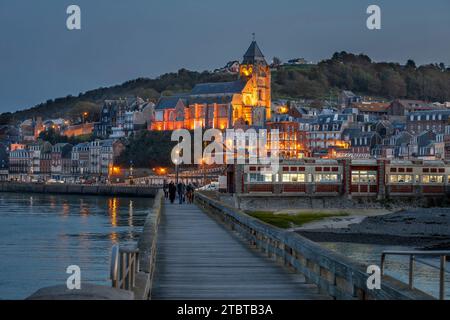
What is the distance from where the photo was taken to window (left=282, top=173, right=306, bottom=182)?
8312 cm

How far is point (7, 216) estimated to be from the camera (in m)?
75.5

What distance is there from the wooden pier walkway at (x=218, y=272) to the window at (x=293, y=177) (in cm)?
5561

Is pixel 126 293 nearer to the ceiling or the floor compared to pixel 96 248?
nearer to the ceiling

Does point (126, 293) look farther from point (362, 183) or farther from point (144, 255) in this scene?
point (362, 183)

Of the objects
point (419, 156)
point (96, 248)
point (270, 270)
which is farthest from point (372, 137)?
point (270, 270)

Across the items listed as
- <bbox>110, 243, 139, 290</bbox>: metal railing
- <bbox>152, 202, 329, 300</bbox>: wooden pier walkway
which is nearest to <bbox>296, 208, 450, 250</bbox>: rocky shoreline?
<bbox>152, 202, 329, 300</bbox>: wooden pier walkway

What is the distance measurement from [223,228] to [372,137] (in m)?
138

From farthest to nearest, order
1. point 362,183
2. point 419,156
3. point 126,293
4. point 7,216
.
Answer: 1. point 419,156
2. point 362,183
3. point 7,216
4. point 126,293

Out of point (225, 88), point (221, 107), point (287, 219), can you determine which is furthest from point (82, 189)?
point (287, 219)

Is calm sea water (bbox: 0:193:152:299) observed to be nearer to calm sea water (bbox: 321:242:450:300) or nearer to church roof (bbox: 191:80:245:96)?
calm sea water (bbox: 321:242:450:300)

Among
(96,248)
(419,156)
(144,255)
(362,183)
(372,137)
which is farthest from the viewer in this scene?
(372,137)

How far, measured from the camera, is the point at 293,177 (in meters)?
83.5

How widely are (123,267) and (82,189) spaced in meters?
149
